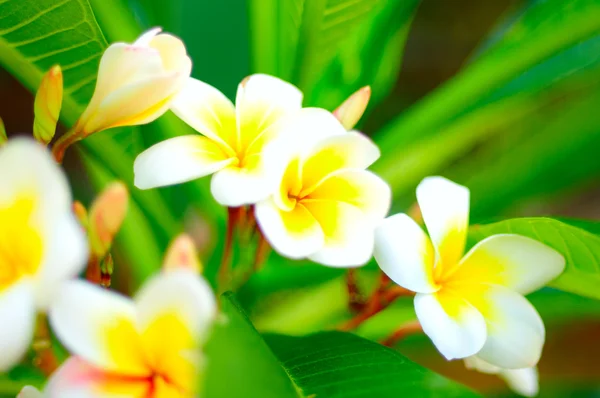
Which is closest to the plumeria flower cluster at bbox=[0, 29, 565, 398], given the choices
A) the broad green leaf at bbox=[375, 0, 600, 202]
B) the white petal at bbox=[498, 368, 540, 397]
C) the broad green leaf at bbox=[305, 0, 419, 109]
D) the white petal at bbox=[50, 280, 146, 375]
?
the white petal at bbox=[50, 280, 146, 375]

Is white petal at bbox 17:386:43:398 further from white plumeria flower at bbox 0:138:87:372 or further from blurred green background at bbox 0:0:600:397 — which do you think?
blurred green background at bbox 0:0:600:397

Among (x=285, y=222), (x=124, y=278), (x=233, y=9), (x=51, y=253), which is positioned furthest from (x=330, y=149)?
(x=124, y=278)

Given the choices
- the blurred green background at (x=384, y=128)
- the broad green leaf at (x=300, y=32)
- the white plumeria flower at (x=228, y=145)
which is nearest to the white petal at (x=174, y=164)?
the white plumeria flower at (x=228, y=145)

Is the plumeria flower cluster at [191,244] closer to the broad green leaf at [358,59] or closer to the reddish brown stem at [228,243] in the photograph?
the reddish brown stem at [228,243]

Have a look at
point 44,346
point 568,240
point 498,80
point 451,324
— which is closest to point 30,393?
point 44,346

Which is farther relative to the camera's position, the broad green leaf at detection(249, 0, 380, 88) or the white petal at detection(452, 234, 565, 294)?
the broad green leaf at detection(249, 0, 380, 88)
